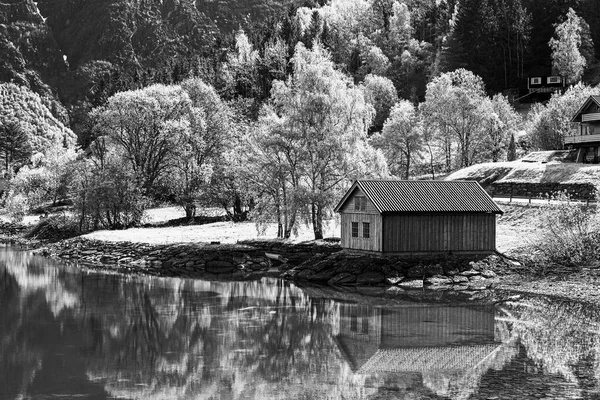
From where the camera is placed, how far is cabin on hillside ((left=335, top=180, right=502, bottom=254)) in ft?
141

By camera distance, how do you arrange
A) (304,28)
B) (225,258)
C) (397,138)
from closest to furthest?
(225,258) < (397,138) < (304,28)

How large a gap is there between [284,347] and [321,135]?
27017 mm

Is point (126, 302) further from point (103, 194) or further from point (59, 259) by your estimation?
point (103, 194)

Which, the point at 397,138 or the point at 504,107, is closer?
the point at 397,138

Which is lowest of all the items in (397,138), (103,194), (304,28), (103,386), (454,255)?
(103,386)

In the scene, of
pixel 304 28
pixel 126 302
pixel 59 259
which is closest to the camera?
pixel 126 302

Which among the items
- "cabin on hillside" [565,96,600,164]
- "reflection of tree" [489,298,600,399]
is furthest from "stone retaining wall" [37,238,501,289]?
"cabin on hillside" [565,96,600,164]

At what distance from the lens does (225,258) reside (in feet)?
169

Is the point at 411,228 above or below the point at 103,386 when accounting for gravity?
above

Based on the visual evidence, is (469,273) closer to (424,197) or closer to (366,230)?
(424,197)

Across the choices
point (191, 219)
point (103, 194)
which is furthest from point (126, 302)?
point (191, 219)

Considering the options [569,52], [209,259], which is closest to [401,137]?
[209,259]

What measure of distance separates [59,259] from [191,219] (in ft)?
57.6

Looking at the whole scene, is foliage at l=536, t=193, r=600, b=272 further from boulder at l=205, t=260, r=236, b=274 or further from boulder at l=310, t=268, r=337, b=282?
boulder at l=205, t=260, r=236, b=274
